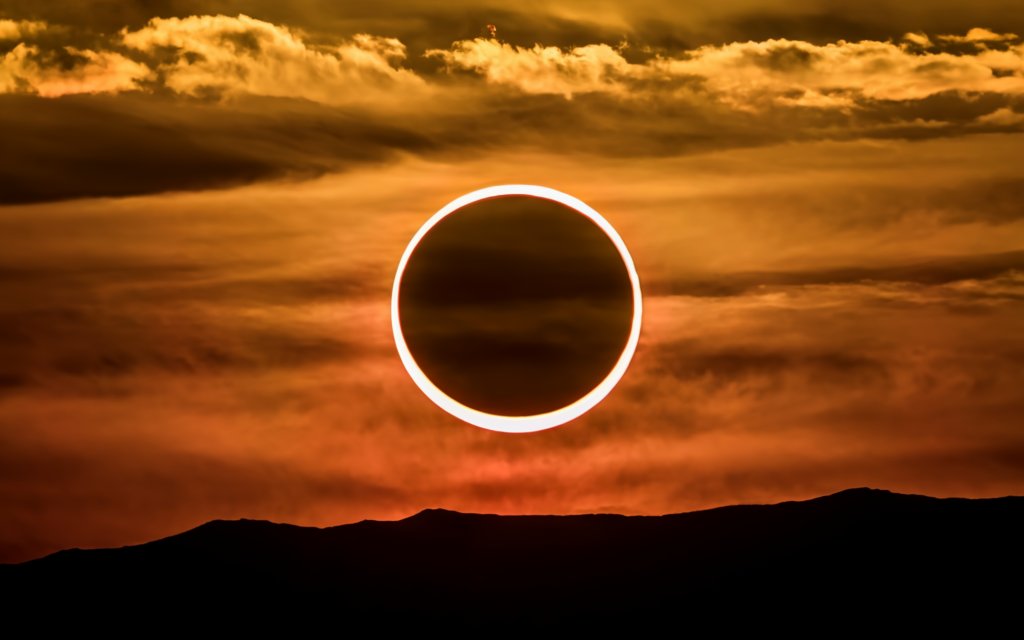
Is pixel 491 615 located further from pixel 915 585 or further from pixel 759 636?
pixel 915 585

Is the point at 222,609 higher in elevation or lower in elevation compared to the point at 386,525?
lower

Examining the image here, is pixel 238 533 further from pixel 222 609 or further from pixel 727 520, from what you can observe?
pixel 727 520

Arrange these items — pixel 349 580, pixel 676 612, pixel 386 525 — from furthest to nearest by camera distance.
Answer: pixel 386 525 < pixel 349 580 < pixel 676 612

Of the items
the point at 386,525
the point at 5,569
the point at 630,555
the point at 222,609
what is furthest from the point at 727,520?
the point at 5,569

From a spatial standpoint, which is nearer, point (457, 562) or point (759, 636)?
point (759, 636)

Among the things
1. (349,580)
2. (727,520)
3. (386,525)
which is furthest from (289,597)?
(727,520)

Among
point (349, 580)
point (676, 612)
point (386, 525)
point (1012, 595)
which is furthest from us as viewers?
point (386, 525)
